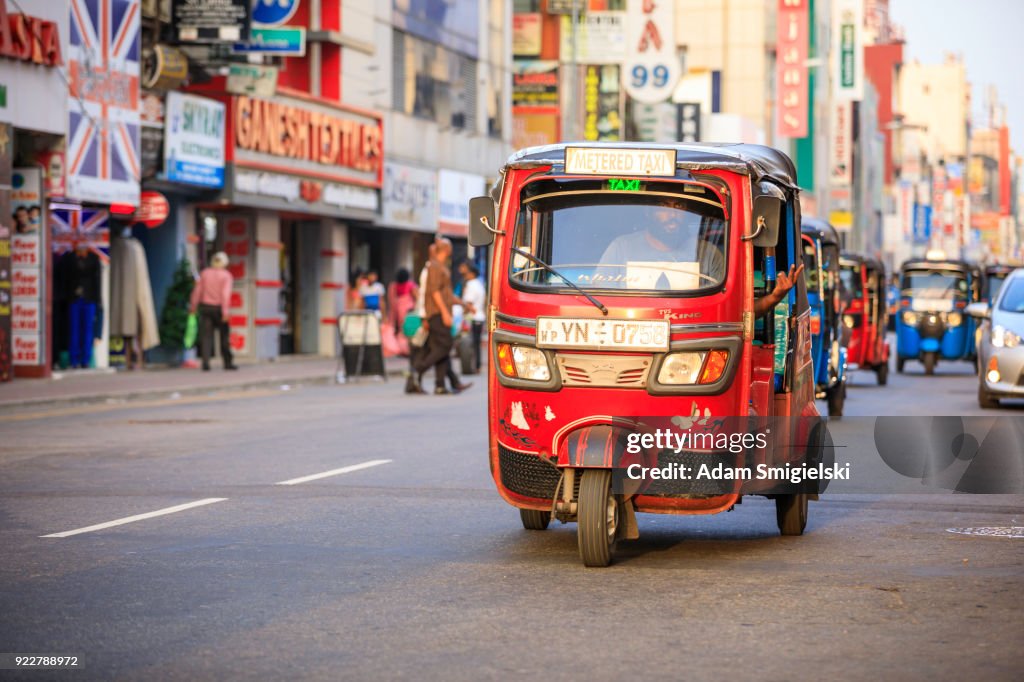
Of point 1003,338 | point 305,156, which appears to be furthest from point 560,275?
point 305,156

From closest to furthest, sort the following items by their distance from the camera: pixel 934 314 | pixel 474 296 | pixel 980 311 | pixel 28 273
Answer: pixel 980 311 → pixel 28 273 → pixel 474 296 → pixel 934 314

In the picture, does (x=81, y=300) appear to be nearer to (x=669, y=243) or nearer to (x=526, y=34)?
(x=669, y=243)

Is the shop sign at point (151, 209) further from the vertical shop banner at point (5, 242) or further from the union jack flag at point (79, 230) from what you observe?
the vertical shop banner at point (5, 242)

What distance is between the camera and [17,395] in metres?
22.8

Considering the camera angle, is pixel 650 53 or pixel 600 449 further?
pixel 650 53

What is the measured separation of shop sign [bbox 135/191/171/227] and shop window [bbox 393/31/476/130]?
1332 cm

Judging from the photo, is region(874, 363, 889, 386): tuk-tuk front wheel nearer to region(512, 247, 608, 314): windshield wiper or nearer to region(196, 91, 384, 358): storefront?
region(196, 91, 384, 358): storefront

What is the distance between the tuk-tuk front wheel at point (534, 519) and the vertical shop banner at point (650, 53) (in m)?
47.4

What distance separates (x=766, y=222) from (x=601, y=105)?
49543 mm

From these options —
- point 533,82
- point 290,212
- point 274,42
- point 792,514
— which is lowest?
point 792,514

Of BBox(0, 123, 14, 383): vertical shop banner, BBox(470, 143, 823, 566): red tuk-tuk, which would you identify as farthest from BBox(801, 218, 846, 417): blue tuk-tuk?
BBox(0, 123, 14, 383): vertical shop banner

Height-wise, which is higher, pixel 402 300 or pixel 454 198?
pixel 454 198

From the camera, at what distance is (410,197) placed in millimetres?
42969

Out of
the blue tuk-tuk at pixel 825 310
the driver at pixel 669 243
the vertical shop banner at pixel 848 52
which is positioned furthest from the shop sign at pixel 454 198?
the vertical shop banner at pixel 848 52
